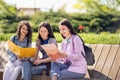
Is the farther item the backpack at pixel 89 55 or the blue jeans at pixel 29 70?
the backpack at pixel 89 55

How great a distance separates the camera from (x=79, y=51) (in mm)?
5074

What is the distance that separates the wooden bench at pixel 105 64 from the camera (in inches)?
218

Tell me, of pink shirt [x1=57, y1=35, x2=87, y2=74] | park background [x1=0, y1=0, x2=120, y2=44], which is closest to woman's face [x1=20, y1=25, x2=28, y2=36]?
pink shirt [x1=57, y1=35, x2=87, y2=74]

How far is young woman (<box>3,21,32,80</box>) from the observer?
541 cm

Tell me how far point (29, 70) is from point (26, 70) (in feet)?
0.13

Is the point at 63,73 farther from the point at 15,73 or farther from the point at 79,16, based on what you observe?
the point at 79,16

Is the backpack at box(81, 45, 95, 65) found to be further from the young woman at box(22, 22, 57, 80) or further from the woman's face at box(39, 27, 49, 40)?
the woman's face at box(39, 27, 49, 40)

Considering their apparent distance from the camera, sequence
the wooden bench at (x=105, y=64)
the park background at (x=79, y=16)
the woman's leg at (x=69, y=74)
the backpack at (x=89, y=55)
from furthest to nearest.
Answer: the park background at (x=79, y=16) < the wooden bench at (x=105, y=64) < the backpack at (x=89, y=55) < the woman's leg at (x=69, y=74)

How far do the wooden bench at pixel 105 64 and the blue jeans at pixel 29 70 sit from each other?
0.68m

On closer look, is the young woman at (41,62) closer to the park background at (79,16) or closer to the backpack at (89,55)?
the backpack at (89,55)

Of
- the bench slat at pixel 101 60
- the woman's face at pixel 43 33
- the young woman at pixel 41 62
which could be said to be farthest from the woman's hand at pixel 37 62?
the bench slat at pixel 101 60

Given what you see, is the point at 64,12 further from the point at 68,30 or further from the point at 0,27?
the point at 68,30

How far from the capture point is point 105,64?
5719mm

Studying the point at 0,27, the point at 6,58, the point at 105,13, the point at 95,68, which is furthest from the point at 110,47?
the point at 105,13
